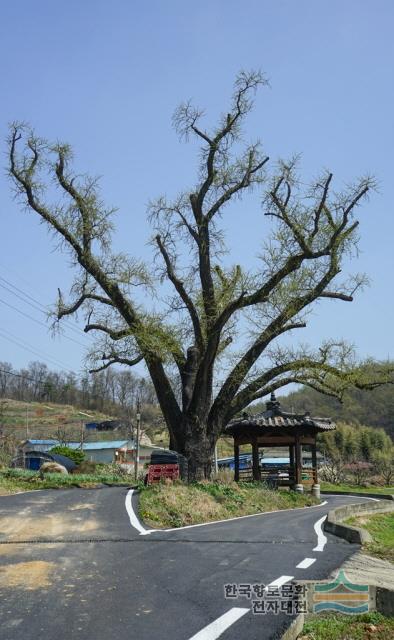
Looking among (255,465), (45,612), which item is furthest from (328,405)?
(45,612)

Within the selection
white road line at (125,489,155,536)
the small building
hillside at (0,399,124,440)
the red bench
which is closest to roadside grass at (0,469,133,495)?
the red bench

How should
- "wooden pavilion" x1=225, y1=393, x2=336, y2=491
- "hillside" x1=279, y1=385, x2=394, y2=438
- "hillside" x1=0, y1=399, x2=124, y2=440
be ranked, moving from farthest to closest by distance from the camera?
"hillside" x1=279, y1=385, x2=394, y2=438, "hillside" x1=0, y1=399, x2=124, y2=440, "wooden pavilion" x1=225, y1=393, x2=336, y2=491

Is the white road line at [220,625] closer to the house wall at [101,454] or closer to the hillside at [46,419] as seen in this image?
the house wall at [101,454]

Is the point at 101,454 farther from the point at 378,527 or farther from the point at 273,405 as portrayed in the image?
the point at 378,527

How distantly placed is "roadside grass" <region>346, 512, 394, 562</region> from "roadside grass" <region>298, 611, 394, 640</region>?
17.2ft

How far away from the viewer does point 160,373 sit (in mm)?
21812

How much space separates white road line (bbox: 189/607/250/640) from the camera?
479 centimetres

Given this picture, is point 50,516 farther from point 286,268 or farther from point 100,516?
point 286,268

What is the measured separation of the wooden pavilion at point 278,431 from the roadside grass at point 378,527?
6.29 m

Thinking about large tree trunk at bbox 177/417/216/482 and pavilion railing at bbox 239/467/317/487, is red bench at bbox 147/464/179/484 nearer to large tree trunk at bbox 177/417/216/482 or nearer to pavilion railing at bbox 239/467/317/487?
large tree trunk at bbox 177/417/216/482

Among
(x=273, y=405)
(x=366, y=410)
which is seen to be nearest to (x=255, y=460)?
(x=273, y=405)

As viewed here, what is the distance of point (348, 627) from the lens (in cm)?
541

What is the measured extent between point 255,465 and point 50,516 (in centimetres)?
1694

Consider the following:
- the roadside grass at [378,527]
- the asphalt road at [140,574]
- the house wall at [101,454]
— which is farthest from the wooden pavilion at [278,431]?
the house wall at [101,454]
